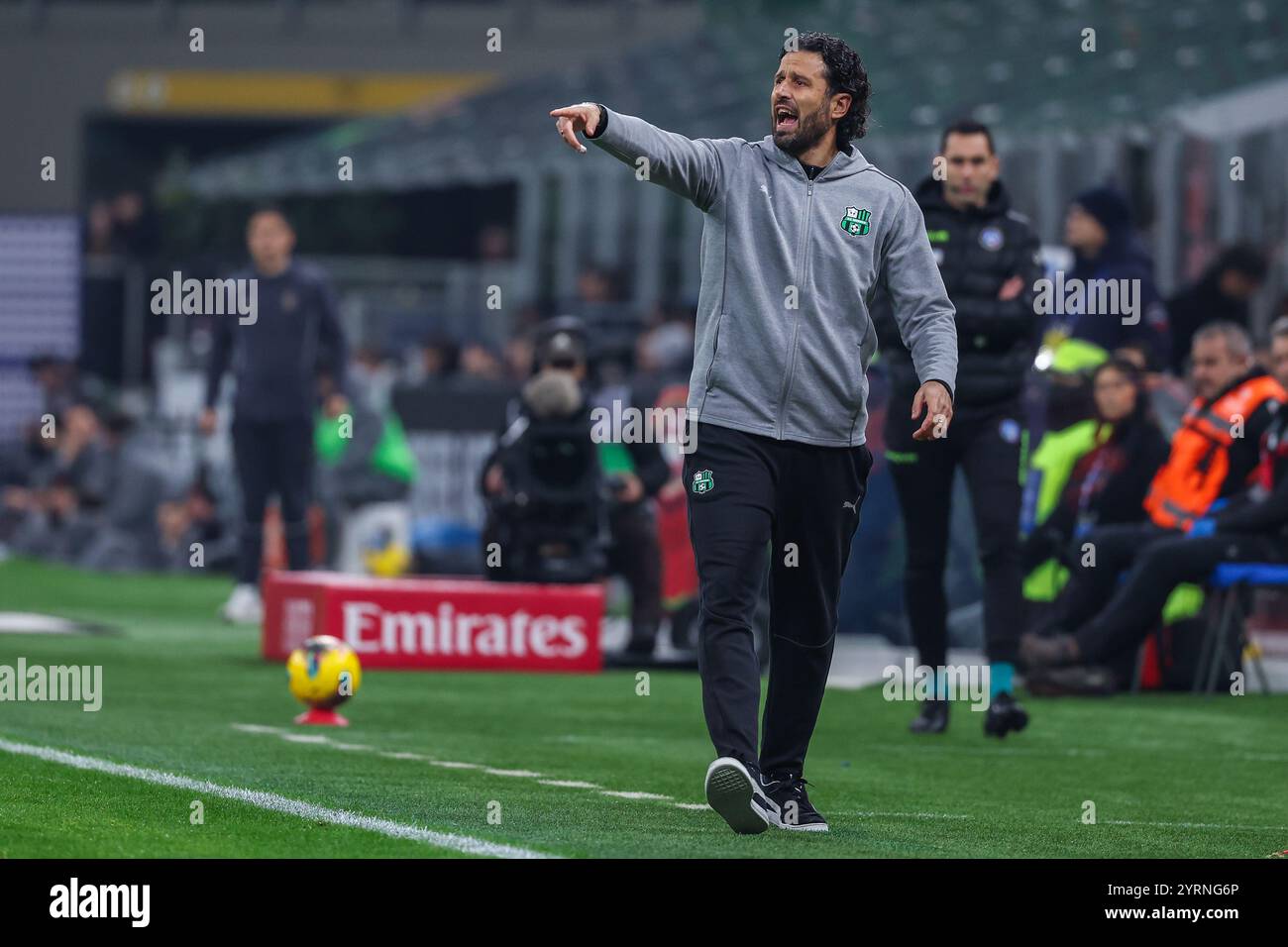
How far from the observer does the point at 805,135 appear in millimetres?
7125

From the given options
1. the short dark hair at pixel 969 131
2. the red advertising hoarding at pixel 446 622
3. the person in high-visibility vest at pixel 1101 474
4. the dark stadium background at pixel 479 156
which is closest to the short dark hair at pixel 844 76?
the short dark hair at pixel 969 131

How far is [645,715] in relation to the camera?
1095cm

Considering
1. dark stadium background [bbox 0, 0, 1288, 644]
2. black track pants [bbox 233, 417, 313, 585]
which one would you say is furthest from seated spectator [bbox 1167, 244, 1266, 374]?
black track pants [bbox 233, 417, 313, 585]

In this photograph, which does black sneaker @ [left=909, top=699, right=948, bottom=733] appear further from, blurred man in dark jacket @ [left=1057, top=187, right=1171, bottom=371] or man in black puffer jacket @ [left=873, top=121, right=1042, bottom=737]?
blurred man in dark jacket @ [left=1057, top=187, right=1171, bottom=371]

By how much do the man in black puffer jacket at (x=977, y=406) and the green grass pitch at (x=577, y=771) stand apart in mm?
485

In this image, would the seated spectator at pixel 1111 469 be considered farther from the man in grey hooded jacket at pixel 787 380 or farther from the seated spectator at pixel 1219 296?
the man in grey hooded jacket at pixel 787 380

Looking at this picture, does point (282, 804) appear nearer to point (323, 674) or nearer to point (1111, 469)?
point (323, 674)

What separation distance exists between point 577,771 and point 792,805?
1.60 metres

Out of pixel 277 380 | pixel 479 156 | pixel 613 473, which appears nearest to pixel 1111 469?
pixel 613 473

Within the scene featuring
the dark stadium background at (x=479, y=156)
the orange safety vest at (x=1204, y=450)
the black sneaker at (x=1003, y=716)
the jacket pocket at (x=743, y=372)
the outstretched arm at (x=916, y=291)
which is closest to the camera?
the jacket pocket at (x=743, y=372)

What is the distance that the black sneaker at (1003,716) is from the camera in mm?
10047

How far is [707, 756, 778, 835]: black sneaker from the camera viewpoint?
22.0ft
